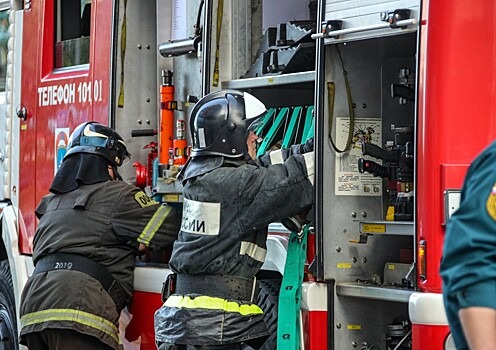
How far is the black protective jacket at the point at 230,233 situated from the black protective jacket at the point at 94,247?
774 millimetres

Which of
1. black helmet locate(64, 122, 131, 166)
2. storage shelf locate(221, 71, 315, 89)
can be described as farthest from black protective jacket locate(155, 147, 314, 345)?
black helmet locate(64, 122, 131, 166)

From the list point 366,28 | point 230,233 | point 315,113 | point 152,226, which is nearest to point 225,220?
point 230,233

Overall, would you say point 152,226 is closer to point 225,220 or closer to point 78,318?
point 78,318

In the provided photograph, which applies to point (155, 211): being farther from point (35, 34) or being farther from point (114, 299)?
point (35, 34)

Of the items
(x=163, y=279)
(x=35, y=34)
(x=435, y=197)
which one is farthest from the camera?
(x=35, y=34)

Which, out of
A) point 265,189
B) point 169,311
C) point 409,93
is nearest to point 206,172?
A: point 265,189

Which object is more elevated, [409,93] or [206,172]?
[409,93]

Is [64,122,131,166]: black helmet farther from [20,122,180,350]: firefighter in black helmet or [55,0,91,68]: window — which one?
[55,0,91,68]: window

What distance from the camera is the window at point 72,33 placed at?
6516mm

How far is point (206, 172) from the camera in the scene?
4.90 m

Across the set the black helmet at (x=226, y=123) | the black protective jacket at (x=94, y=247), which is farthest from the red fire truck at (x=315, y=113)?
the black helmet at (x=226, y=123)

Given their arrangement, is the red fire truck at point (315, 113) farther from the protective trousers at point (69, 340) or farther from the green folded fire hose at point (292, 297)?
the protective trousers at point (69, 340)

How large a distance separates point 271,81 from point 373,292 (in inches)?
45.6

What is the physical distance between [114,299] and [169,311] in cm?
91
